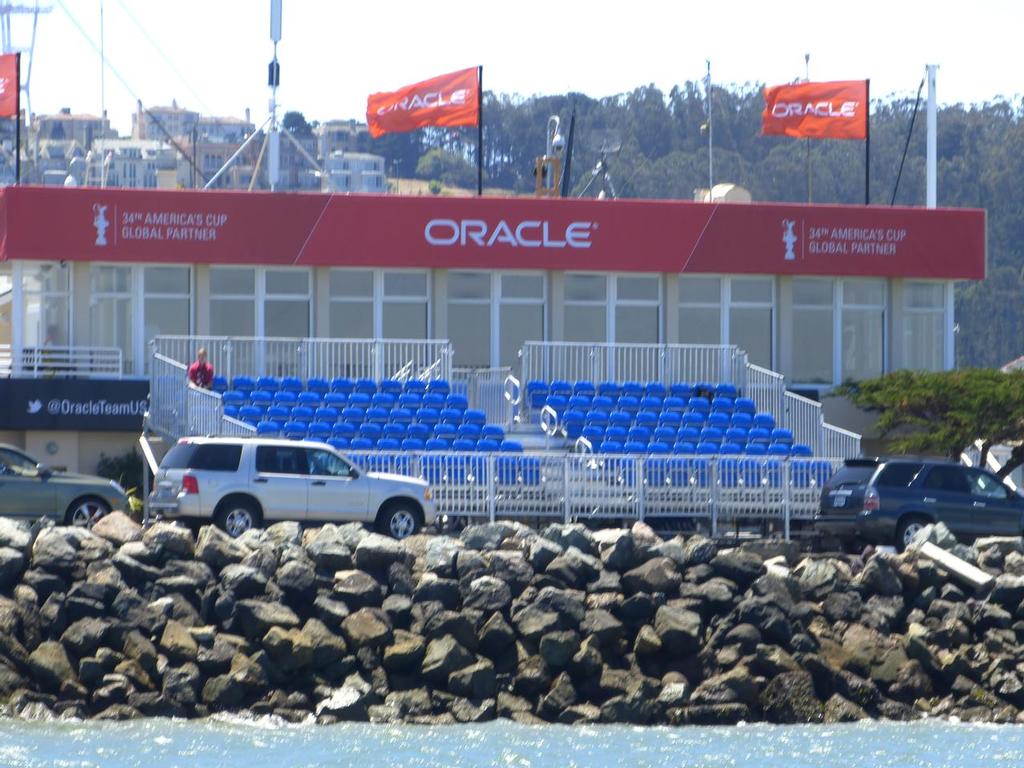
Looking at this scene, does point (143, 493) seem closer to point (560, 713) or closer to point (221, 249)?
point (221, 249)

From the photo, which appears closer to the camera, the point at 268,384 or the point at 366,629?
the point at 366,629

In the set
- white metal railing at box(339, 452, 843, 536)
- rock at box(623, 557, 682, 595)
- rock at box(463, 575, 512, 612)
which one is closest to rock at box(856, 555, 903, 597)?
rock at box(623, 557, 682, 595)

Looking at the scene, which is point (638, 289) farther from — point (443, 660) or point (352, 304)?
point (443, 660)

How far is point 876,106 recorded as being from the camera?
116812mm

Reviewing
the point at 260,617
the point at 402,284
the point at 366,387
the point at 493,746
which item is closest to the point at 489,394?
the point at 366,387

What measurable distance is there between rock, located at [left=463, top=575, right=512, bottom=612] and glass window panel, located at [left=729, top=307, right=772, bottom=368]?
1468 centimetres

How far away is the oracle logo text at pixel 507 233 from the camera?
35688 millimetres

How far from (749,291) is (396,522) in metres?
12.5

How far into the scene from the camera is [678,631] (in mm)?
23125

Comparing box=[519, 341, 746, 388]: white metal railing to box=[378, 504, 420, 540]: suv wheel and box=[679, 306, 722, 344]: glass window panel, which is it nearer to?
box=[679, 306, 722, 344]: glass window panel

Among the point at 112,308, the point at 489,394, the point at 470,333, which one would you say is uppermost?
the point at 112,308

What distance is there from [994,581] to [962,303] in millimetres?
69461

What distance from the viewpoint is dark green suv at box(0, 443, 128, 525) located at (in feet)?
86.8

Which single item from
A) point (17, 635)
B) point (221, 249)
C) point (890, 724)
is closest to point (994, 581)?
point (890, 724)
